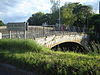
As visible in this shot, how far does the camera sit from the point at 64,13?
5553 centimetres

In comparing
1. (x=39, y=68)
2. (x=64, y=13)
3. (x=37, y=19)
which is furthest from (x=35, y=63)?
(x=37, y=19)

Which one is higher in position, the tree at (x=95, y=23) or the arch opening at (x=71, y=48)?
the tree at (x=95, y=23)

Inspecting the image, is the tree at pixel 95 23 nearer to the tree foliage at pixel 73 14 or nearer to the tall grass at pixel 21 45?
the tree foliage at pixel 73 14

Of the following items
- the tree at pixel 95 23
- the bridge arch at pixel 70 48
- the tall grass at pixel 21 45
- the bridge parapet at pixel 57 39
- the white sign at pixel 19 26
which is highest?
the tree at pixel 95 23

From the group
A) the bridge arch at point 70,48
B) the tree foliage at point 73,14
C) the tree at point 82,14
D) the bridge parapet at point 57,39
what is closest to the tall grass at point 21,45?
the bridge arch at point 70,48

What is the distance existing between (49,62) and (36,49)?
359 centimetres

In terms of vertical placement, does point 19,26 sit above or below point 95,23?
below

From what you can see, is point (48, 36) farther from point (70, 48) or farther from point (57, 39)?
point (70, 48)

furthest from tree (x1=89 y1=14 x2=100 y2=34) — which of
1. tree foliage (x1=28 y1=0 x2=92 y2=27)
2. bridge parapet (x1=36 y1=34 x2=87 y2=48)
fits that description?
bridge parapet (x1=36 y1=34 x2=87 y2=48)

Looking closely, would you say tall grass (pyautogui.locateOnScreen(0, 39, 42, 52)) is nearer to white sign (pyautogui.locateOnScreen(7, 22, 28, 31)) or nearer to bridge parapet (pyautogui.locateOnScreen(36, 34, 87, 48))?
white sign (pyautogui.locateOnScreen(7, 22, 28, 31))

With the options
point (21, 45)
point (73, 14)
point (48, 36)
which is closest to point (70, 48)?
point (48, 36)

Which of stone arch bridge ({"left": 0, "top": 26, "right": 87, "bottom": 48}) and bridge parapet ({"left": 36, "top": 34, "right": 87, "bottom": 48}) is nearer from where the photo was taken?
stone arch bridge ({"left": 0, "top": 26, "right": 87, "bottom": 48})

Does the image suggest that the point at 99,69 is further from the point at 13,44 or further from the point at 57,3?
the point at 57,3

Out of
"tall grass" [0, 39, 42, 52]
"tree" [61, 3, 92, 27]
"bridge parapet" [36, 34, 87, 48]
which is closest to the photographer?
"tall grass" [0, 39, 42, 52]
